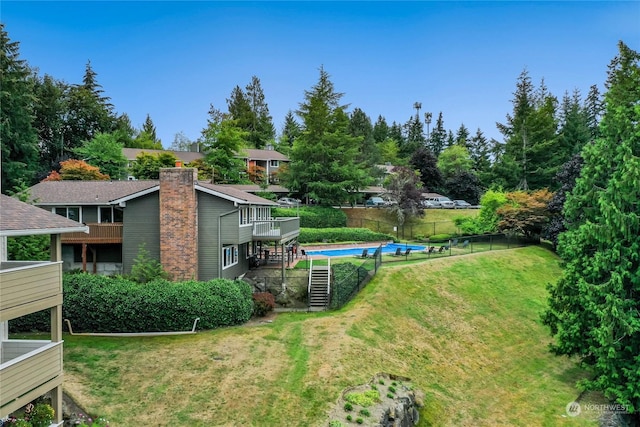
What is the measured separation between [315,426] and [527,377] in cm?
1216

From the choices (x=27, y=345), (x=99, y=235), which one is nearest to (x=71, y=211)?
(x=99, y=235)

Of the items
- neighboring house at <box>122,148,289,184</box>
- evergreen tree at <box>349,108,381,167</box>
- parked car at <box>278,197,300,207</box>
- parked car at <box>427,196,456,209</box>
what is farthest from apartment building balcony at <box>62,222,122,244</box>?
parked car at <box>427,196,456,209</box>

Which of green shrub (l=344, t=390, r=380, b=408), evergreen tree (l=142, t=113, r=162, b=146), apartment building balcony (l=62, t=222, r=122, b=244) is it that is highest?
evergreen tree (l=142, t=113, r=162, b=146)

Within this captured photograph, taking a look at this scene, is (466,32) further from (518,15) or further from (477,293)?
(477,293)

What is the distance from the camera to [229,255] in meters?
24.8

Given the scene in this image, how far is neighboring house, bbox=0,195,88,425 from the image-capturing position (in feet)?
30.6

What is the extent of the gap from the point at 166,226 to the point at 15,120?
32.7m

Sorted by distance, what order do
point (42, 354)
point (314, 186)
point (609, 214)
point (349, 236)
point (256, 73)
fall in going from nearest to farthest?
1. point (42, 354)
2. point (609, 214)
3. point (349, 236)
4. point (314, 186)
5. point (256, 73)

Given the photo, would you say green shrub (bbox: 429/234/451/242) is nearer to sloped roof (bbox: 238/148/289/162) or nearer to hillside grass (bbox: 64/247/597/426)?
hillside grass (bbox: 64/247/597/426)

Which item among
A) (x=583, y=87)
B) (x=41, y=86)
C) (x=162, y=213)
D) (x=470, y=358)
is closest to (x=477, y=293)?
(x=470, y=358)

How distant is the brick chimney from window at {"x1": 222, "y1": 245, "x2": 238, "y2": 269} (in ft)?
6.67

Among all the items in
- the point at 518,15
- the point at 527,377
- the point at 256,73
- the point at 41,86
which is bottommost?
the point at 527,377

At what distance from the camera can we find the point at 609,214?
54.9ft

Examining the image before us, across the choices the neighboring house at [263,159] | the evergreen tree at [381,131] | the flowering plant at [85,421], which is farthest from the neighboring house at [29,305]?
the evergreen tree at [381,131]
